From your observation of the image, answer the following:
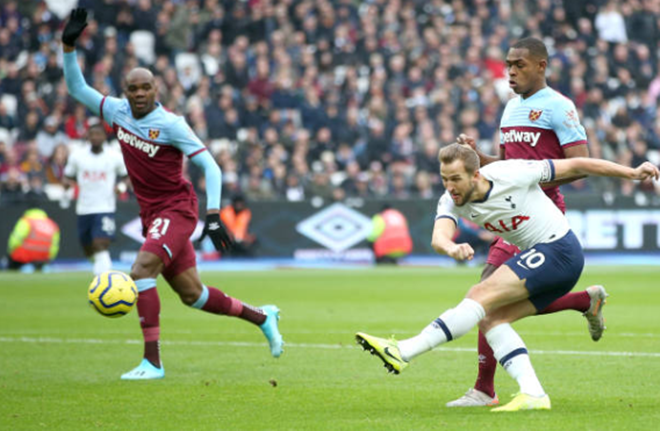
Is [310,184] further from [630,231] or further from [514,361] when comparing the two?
[514,361]

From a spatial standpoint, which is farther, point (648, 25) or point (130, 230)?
point (648, 25)

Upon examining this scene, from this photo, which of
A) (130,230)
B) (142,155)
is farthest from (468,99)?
(142,155)

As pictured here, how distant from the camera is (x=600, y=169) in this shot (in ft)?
22.8

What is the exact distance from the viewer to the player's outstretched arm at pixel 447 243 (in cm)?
653

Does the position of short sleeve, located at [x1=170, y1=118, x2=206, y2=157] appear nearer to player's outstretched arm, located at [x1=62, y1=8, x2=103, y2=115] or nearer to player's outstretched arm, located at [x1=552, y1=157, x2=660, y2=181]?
player's outstretched arm, located at [x1=62, y1=8, x2=103, y2=115]

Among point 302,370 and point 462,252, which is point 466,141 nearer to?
point 462,252

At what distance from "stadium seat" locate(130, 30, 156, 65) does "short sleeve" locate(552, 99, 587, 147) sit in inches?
763

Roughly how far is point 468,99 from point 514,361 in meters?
21.0

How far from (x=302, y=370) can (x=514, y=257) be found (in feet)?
9.65

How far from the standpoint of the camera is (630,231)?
25.0 m

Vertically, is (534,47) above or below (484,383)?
above

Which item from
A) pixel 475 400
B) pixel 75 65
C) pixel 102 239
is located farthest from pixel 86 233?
pixel 475 400

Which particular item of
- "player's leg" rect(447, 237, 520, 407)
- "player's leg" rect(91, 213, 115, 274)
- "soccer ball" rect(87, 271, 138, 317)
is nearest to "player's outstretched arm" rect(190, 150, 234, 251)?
"soccer ball" rect(87, 271, 138, 317)

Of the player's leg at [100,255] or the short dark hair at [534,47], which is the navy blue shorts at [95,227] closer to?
the player's leg at [100,255]
